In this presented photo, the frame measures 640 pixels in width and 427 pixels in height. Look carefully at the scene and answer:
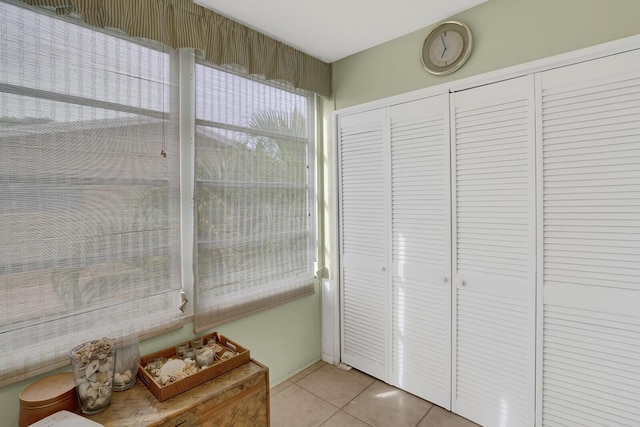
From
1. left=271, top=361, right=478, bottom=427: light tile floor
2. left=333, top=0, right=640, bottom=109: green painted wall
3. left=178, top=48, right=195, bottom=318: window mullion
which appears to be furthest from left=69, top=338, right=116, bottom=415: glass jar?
left=333, top=0, right=640, bottom=109: green painted wall

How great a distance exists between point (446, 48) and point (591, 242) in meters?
1.39

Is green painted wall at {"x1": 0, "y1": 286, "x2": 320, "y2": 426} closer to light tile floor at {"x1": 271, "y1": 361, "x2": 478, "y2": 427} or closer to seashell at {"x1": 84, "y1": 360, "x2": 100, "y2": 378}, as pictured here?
light tile floor at {"x1": 271, "y1": 361, "x2": 478, "y2": 427}

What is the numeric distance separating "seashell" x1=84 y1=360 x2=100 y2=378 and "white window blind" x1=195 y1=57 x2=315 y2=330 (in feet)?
2.07

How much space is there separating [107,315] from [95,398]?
41cm

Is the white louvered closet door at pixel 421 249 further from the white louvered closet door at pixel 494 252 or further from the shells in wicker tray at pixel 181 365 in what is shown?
the shells in wicker tray at pixel 181 365

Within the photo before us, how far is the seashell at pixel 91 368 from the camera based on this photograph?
1.34m

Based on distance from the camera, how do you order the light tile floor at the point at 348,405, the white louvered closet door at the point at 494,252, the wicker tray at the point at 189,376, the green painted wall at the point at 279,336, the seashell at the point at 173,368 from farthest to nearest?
the light tile floor at the point at 348,405 < the green painted wall at the point at 279,336 < the white louvered closet door at the point at 494,252 < the seashell at the point at 173,368 < the wicker tray at the point at 189,376

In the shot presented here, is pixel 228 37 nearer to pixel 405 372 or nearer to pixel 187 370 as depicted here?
pixel 187 370

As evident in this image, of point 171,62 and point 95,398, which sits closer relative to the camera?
point 95,398

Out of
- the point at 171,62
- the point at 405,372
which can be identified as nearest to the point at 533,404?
the point at 405,372

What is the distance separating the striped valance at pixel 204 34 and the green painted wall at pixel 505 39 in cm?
45

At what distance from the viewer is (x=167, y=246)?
6.06ft

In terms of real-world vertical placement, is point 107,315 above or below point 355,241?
below

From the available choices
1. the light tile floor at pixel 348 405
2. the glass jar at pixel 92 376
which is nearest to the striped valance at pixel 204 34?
the glass jar at pixel 92 376
